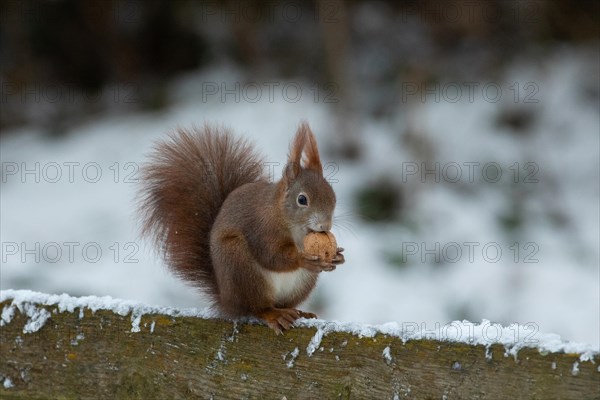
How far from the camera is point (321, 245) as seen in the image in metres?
1.41

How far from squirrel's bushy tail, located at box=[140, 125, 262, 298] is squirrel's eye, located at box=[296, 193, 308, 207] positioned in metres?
0.16

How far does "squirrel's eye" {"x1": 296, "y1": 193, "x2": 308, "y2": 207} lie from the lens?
1.53 metres

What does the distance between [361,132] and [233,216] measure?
299 cm

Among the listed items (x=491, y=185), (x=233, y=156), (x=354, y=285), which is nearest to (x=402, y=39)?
(x=491, y=185)

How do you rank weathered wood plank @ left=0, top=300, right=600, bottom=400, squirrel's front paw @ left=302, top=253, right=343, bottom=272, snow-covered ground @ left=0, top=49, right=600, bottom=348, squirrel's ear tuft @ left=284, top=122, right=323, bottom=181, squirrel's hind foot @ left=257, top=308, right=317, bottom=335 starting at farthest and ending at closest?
snow-covered ground @ left=0, top=49, right=600, bottom=348
squirrel's ear tuft @ left=284, top=122, right=323, bottom=181
squirrel's front paw @ left=302, top=253, right=343, bottom=272
squirrel's hind foot @ left=257, top=308, right=317, bottom=335
weathered wood plank @ left=0, top=300, right=600, bottom=400

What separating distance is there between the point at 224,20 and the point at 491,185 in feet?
6.54

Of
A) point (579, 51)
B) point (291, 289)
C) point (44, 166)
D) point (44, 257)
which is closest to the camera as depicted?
point (291, 289)

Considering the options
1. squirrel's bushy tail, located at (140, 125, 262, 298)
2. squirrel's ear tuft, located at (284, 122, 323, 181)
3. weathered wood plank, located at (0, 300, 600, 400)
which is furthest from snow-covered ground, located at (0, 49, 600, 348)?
weathered wood plank, located at (0, 300, 600, 400)

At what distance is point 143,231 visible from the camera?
62.9 inches

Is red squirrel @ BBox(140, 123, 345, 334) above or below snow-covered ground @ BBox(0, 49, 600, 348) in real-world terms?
below

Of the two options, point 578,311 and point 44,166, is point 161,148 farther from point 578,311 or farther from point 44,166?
point 44,166

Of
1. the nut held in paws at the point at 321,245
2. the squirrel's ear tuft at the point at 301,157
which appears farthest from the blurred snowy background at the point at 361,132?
the nut held in paws at the point at 321,245

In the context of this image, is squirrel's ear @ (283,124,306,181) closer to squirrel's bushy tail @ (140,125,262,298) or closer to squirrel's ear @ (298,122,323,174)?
squirrel's ear @ (298,122,323,174)

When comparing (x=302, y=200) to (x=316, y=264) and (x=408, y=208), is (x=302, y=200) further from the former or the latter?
(x=408, y=208)
